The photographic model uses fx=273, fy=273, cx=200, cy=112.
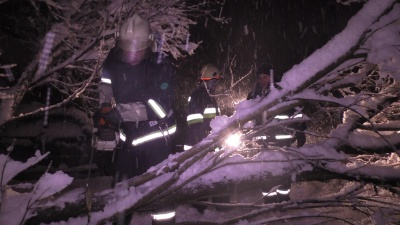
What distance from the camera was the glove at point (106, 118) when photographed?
2652mm

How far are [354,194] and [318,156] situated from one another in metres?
0.39

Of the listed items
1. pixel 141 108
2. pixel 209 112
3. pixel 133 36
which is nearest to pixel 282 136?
pixel 209 112

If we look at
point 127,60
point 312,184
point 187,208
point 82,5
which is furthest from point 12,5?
point 312,184

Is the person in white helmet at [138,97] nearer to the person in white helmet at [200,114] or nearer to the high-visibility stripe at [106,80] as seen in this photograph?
the high-visibility stripe at [106,80]

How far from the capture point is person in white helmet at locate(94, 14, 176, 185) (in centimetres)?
286

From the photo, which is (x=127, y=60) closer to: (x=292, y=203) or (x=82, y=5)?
(x=292, y=203)

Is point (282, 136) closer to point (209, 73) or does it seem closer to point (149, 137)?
point (209, 73)

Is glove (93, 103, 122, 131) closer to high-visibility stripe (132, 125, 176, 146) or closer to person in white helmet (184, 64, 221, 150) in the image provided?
high-visibility stripe (132, 125, 176, 146)

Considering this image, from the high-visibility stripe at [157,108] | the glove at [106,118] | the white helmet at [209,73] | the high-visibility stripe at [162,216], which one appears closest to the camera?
the high-visibility stripe at [162,216]

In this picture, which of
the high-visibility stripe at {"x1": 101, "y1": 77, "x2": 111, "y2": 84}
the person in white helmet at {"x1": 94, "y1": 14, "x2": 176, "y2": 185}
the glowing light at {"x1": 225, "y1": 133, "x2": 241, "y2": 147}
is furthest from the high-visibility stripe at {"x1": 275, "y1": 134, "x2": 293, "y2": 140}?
the high-visibility stripe at {"x1": 101, "y1": 77, "x2": 111, "y2": 84}

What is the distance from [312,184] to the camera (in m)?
6.23

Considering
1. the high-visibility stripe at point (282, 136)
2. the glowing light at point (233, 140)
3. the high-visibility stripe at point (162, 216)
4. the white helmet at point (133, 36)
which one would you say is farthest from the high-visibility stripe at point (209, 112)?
the glowing light at point (233, 140)

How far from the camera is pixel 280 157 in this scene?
2020 millimetres

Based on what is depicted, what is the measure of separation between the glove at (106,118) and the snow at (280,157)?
0.86 m
